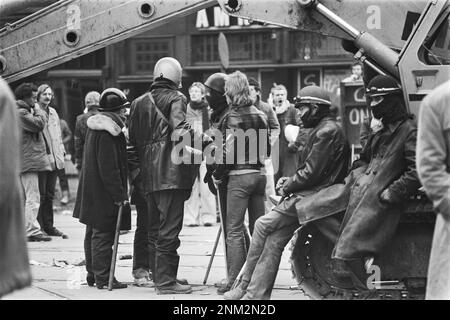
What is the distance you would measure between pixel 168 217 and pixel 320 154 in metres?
1.87

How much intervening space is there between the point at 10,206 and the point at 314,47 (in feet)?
56.8

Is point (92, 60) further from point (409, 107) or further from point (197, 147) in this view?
point (409, 107)

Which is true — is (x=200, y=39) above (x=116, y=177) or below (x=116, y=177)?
above

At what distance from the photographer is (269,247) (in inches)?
365

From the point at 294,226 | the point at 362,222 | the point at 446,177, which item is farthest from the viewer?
the point at 294,226

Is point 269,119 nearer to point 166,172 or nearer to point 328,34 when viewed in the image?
point 166,172

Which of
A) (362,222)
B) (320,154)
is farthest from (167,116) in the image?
(362,222)

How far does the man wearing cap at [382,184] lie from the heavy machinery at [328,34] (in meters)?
0.19

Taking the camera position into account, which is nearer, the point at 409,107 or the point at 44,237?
the point at 409,107

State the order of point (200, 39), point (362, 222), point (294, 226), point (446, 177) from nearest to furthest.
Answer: point (446, 177)
point (362, 222)
point (294, 226)
point (200, 39)

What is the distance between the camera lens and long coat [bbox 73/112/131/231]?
10414mm

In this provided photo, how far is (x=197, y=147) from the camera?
406 inches

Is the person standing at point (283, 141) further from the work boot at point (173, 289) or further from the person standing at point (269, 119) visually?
the work boot at point (173, 289)

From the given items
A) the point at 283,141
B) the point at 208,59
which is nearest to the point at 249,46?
the point at 208,59
